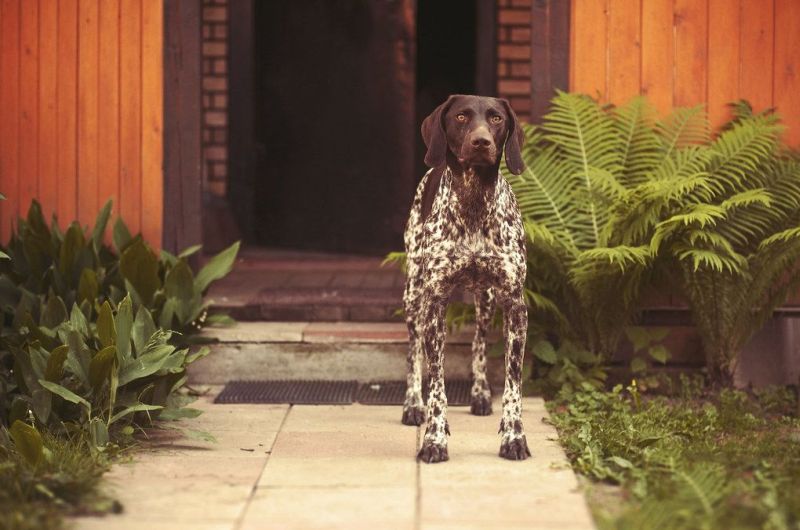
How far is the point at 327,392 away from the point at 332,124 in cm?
446

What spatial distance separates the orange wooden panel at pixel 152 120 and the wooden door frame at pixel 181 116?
0.03 meters

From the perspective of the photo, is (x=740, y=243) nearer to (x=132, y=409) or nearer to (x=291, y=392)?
(x=291, y=392)

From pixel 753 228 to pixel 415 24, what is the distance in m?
4.31

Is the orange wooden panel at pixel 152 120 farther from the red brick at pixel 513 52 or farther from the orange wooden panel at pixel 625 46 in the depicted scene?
the red brick at pixel 513 52

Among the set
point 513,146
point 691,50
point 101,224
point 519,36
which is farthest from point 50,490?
point 519,36

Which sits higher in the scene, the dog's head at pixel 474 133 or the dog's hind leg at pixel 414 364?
the dog's head at pixel 474 133

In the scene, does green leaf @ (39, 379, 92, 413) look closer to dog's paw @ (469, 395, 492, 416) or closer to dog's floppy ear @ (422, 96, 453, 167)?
dog's floppy ear @ (422, 96, 453, 167)

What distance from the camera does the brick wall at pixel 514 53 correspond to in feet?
30.4

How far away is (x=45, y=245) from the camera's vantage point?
6.22m

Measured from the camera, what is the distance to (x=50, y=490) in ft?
12.9

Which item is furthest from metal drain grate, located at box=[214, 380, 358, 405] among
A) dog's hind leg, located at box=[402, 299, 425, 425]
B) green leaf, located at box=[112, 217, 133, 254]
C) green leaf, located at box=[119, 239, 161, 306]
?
green leaf, located at box=[112, 217, 133, 254]

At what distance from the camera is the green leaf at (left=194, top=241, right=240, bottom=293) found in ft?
20.6

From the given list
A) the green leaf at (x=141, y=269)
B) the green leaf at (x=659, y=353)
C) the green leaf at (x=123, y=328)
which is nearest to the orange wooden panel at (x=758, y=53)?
the green leaf at (x=659, y=353)

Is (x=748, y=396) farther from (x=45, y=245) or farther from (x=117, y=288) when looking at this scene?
(x=45, y=245)
